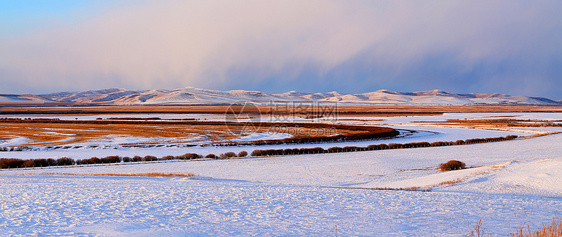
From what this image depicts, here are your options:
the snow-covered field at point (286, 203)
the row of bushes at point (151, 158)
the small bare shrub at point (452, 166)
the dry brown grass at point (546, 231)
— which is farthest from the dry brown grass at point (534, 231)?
the row of bushes at point (151, 158)

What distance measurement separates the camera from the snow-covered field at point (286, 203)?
8.34 metres

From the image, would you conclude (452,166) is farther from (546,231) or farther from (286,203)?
(546,231)

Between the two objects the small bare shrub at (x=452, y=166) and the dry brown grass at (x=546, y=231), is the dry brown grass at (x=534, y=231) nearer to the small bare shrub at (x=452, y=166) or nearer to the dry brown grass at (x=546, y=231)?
the dry brown grass at (x=546, y=231)

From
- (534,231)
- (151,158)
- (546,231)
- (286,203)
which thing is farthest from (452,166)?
(151,158)

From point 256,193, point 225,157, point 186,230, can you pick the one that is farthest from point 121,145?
point 186,230

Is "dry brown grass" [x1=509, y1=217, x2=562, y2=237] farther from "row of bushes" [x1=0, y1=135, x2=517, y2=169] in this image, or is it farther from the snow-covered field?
"row of bushes" [x1=0, y1=135, x2=517, y2=169]

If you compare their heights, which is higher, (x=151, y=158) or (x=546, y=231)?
(x=151, y=158)

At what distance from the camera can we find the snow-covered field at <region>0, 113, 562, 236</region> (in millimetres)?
8344

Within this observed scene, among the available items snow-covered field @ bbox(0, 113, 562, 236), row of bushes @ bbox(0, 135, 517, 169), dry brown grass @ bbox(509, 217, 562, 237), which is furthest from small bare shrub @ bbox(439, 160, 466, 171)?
dry brown grass @ bbox(509, 217, 562, 237)

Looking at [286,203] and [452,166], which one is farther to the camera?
[452,166]

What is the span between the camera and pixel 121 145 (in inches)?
1191

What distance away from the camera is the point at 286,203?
10977mm

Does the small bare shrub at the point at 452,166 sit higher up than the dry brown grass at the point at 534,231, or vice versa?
the small bare shrub at the point at 452,166

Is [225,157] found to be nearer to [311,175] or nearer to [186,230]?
[311,175]
